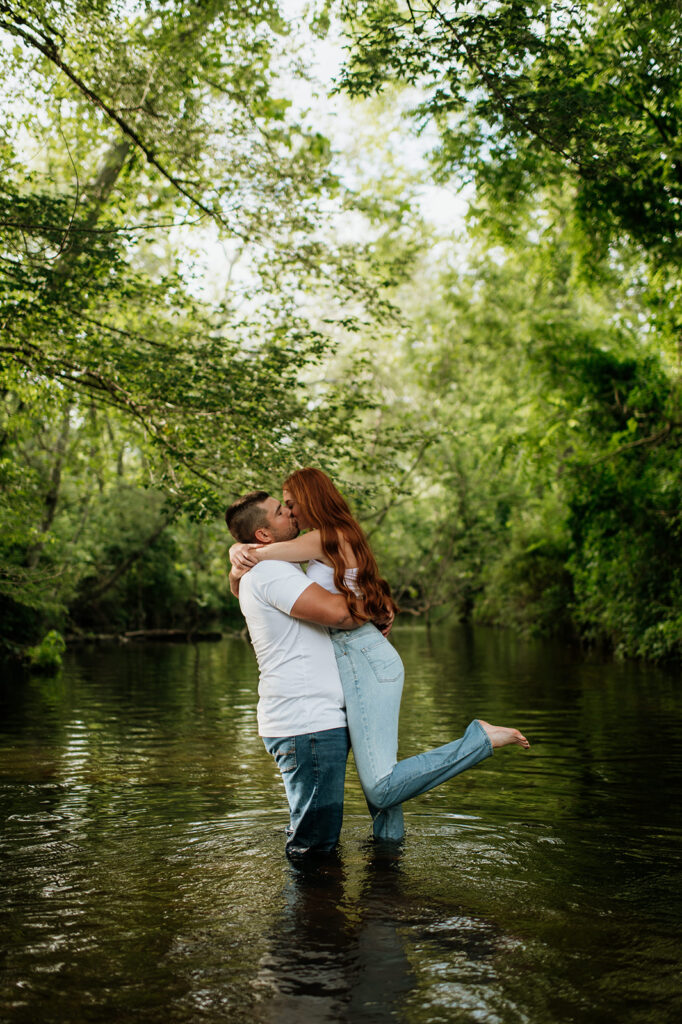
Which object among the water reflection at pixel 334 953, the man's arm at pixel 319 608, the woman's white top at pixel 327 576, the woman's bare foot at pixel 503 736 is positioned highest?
the woman's white top at pixel 327 576

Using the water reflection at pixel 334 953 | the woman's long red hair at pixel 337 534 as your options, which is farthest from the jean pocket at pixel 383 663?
the water reflection at pixel 334 953

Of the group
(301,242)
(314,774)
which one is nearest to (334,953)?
(314,774)

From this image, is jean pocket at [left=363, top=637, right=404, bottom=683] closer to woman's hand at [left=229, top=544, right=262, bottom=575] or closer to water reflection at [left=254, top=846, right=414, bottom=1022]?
woman's hand at [left=229, top=544, right=262, bottom=575]

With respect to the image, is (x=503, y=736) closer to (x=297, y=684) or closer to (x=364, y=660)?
(x=364, y=660)

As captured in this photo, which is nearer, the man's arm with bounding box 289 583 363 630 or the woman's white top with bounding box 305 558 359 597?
the man's arm with bounding box 289 583 363 630

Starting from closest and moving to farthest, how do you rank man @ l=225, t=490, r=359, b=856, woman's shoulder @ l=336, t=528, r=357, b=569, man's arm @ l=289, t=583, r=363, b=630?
man's arm @ l=289, t=583, r=363, b=630 → man @ l=225, t=490, r=359, b=856 → woman's shoulder @ l=336, t=528, r=357, b=569

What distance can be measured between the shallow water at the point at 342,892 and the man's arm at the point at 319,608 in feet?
4.26

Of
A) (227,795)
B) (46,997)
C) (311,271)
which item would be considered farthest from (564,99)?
(46,997)

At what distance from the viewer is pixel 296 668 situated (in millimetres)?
4688

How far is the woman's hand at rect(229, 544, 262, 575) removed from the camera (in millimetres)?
4746

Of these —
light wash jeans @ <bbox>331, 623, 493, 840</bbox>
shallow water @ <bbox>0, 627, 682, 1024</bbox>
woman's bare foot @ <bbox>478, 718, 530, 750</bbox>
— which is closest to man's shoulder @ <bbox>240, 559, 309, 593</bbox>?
light wash jeans @ <bbox>331, 623, 493, 840</bbox>

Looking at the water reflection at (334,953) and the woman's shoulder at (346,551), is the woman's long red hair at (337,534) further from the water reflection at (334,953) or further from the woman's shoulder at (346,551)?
the water reflection at (334,953)

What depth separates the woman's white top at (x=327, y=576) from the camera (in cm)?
475

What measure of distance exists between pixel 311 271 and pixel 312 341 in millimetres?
1909
